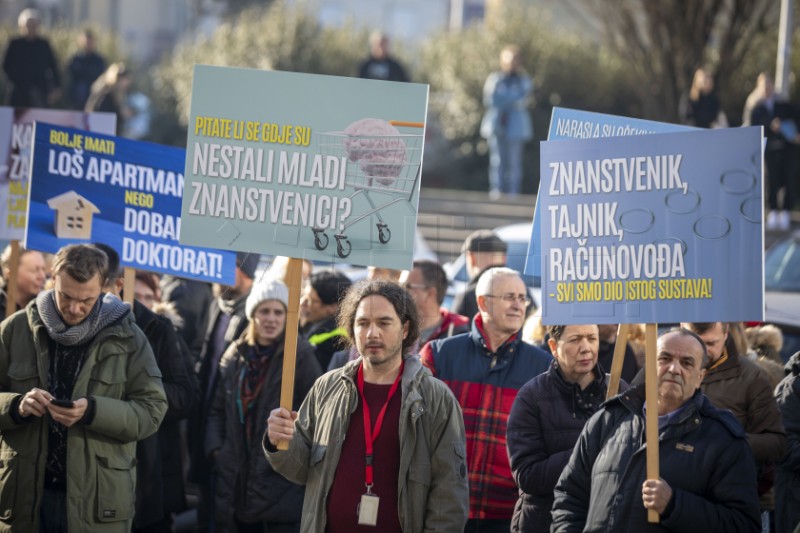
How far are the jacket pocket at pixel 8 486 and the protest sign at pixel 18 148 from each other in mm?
2612

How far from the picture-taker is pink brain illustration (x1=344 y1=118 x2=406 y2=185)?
593cm

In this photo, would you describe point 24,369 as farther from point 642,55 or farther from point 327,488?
point 642,55

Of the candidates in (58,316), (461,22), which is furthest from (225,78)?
(461,22)

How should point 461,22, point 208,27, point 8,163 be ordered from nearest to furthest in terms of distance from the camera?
point 8,163, point 208,27, point 461,22

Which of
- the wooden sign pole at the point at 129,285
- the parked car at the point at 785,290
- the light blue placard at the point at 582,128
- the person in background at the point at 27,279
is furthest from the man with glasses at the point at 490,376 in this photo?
the parked car at the point at 785,290

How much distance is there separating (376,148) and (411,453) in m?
1.41

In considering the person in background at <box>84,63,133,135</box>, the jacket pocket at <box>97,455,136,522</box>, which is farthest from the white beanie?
the person in background at <box>84,63,133,135</box>

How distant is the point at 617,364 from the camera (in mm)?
6328

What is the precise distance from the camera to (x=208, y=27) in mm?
45625

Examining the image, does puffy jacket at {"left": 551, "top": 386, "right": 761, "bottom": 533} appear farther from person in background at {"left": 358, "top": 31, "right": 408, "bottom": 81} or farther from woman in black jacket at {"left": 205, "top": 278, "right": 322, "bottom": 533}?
person in background at {"left": 358, "top": 31, "right": 408, "bottom": 81}

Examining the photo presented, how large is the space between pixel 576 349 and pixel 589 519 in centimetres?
101

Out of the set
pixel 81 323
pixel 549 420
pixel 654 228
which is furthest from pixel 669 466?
pixel 81 323

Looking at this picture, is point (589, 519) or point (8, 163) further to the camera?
point (8, 163)

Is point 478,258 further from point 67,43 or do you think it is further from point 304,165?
point 67,43
